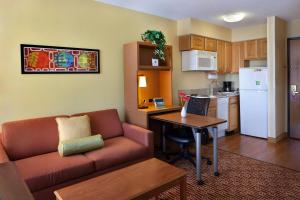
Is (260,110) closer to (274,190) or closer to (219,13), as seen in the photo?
(219,13)

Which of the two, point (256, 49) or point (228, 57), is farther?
point (228, 57)

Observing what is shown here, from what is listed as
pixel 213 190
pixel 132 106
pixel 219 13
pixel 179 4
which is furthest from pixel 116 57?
pixel 213 190

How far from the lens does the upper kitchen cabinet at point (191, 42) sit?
14.4 feet

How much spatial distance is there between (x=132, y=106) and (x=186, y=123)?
1.05 meters

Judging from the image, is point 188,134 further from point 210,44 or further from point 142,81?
point 210,44

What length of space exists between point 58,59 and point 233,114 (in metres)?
3.80

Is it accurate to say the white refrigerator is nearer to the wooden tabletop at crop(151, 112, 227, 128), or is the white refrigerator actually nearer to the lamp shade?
the wooden tabletop at crop(151, 112, 227, 128)

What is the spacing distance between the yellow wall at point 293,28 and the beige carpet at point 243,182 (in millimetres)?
2987

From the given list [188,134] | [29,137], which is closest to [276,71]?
[188,134]

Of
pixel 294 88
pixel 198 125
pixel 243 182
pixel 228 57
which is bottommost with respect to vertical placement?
pixel 243 182

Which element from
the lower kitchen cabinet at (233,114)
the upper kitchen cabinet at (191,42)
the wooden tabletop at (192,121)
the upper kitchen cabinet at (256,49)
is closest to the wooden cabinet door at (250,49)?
the upper kitchen cabinet at (256,49)

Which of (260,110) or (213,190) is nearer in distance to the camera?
(213,190)

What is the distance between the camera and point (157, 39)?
11.9 ft

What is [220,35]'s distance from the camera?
521cm
